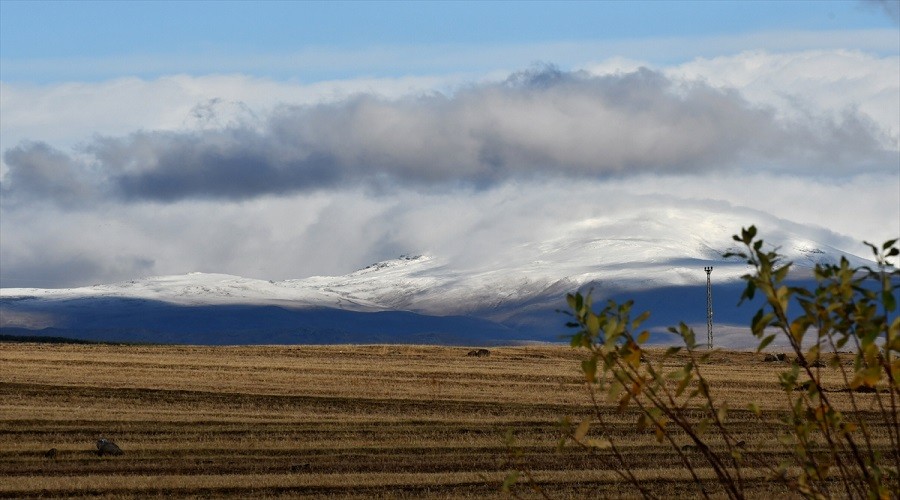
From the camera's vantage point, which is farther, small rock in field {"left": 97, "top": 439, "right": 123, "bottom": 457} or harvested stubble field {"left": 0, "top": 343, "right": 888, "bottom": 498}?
small rock in field {"left": 97, "top": 439, "right": 123, "bottom": 457}

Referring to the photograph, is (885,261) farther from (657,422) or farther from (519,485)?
(519,485)

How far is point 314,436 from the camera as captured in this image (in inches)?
1188

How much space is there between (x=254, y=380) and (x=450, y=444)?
27560 millimetres

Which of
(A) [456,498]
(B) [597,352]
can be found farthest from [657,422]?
(A) [456,498]

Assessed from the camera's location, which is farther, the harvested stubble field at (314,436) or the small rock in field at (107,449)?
the small rock in field at (107,449)

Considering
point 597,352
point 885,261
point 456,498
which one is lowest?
point 456,498

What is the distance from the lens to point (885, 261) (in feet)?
18.3

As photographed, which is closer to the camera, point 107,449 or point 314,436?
point 107,449

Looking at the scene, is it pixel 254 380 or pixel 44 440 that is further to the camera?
pixel 254 380

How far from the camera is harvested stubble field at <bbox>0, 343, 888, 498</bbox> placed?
21.7 meters

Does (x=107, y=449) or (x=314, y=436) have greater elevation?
(x=107, y=449)

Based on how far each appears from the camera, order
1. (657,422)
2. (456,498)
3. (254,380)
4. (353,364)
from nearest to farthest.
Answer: (657,422)
(456,498)
(254,380)
(353,364)

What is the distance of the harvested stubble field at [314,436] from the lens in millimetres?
21672

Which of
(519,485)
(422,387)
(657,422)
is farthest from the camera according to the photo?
(422,387)
